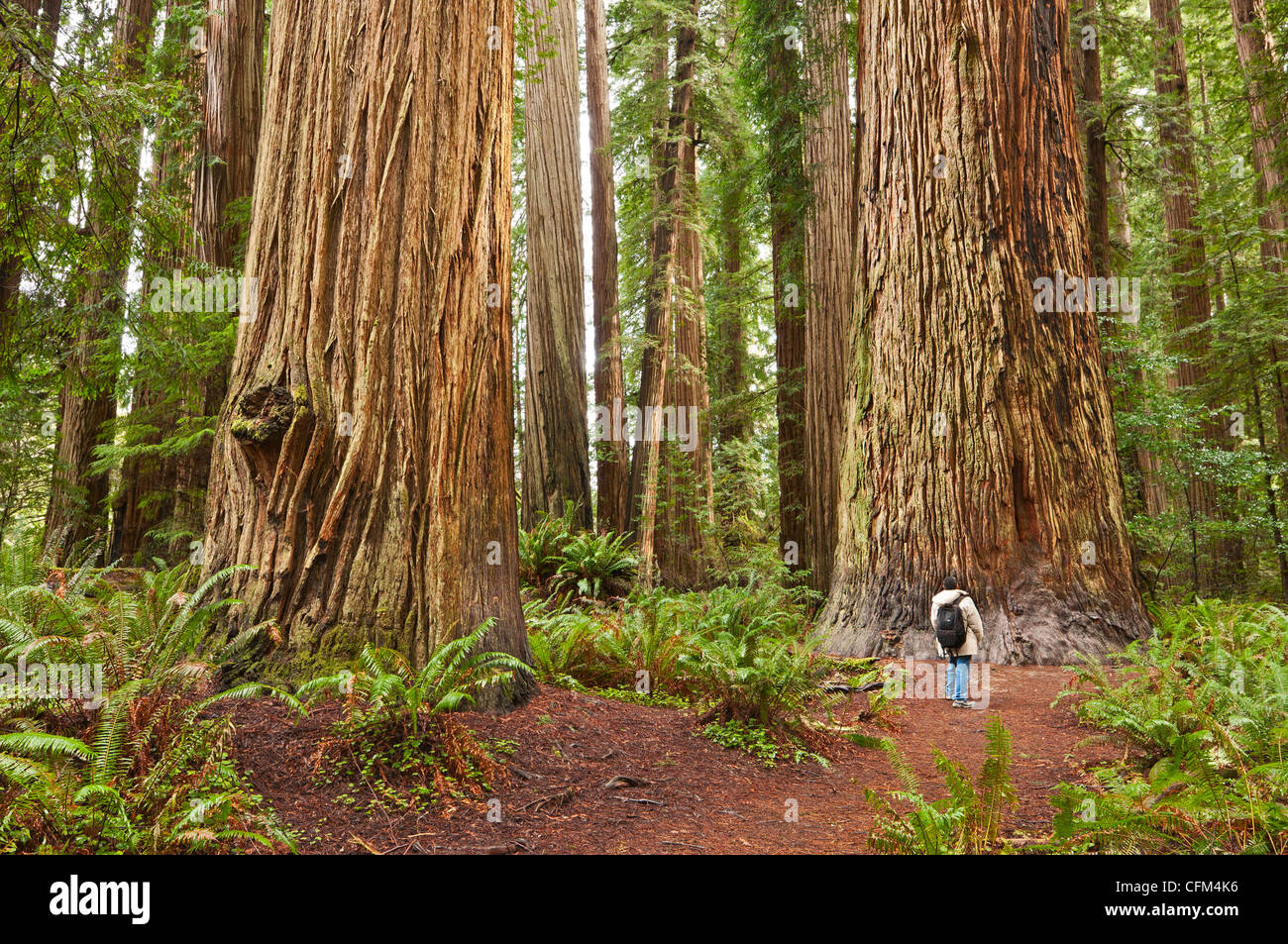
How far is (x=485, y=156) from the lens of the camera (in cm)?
497

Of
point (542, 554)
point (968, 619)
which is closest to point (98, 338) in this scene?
point (542, 554)

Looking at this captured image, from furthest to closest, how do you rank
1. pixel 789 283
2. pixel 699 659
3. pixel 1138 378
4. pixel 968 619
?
pixel 789 283, pixel 1138 378, pixel 968 619, pixel 699 659

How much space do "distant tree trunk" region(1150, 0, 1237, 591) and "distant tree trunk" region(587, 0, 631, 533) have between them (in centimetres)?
866

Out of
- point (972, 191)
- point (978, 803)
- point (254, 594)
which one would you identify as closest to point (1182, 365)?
point (972, 191)

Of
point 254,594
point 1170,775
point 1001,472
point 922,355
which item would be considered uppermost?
point 922,355

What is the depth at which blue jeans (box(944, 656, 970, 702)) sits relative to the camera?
21.3 feet

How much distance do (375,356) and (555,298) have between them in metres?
8.06

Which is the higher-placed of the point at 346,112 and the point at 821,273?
the point at 821,273

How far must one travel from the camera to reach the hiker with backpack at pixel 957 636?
21.3 ft

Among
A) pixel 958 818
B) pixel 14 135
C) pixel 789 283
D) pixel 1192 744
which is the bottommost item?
pixel 958 818

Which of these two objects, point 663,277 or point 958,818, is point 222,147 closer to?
point 663,277

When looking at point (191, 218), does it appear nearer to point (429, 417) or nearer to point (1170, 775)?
point (429, 417)

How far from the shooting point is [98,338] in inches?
335

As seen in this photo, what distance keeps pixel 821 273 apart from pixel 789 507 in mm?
3688
